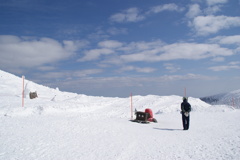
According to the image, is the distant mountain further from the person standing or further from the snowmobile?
the person standing

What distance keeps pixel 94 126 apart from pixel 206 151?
575 centimetres

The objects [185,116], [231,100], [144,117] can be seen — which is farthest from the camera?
[231,100]

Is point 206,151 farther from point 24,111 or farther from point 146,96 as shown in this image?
point 146,96

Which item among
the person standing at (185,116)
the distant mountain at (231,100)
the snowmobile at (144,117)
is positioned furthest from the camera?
the distant mountain at (231,100)

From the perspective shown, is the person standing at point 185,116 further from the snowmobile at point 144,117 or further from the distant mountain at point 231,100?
the distant mountain at point 231,100

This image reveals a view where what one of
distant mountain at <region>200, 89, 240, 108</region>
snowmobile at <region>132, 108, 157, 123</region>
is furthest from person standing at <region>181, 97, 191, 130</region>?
distant mountain at <region>200, 89, 240, 108</region>

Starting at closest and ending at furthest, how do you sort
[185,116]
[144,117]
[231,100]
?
[185,116] < [144,117] < [231,100]

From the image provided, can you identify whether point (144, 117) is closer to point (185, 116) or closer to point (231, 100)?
point (185, 116)

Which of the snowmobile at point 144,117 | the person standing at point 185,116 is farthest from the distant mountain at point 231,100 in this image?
the person standing at point 185,116

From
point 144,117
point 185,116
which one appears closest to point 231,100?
point 144,117

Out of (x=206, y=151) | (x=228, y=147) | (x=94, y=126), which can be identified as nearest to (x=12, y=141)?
(x=94, y=126)

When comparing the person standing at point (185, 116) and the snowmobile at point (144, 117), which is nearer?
the person standing at point (185, 116)

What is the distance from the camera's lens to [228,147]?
723cm

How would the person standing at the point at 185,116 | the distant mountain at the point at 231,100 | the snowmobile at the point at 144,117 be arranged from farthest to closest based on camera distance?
the distant mountain at the point at 231,100, the snowmobile at the point at 144,117, the person standing at the point at 185,116
